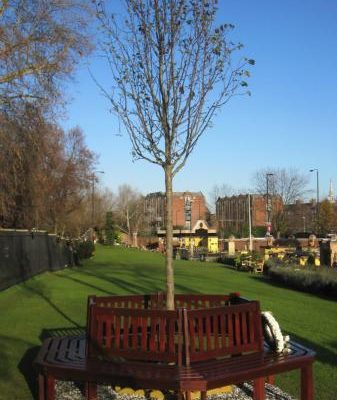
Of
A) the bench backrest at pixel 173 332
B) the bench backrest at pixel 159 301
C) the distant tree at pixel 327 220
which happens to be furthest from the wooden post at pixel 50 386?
the distant tree at pixel 327 220

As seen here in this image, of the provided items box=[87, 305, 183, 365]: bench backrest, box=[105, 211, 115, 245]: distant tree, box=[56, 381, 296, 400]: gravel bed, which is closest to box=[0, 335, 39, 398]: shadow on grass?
box=[56, 381, 296, 400]: gravel bed

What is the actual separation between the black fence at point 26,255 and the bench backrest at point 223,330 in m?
13.4

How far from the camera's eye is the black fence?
1930 cm

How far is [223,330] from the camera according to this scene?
5688mm

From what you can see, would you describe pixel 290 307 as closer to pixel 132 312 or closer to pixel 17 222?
pixel 132 312

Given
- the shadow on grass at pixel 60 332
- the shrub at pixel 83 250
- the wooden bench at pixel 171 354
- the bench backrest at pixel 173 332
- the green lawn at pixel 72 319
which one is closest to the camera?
the wooden bench at pixel 171 354

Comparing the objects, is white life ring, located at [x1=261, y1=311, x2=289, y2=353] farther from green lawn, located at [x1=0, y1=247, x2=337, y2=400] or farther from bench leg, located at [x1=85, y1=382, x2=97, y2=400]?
bench leg, located at [x1=85, y1=382, x2=97, y2=400]

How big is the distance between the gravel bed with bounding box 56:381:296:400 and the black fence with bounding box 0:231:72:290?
1183 cm

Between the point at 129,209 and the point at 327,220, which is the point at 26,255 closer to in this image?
the point at 327,220

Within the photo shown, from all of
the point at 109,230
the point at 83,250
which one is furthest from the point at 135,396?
the point at 109,230

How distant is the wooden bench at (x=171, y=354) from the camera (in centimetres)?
519

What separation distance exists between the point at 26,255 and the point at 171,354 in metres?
18.4

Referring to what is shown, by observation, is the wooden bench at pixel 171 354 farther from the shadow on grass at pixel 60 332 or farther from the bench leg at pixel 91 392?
the shadow on grass at pixel 60 332

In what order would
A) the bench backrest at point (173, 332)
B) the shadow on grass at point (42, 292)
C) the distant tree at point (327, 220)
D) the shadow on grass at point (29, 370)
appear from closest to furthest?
the bench backrest at point (173, 332), the shadow on grass at point (29, 370), the shadow on grass at point (42, 292), the distant tree at point (327, 220)
